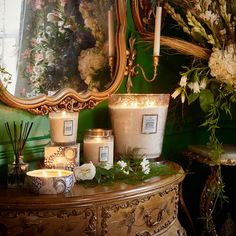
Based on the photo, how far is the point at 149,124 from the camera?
1.52 meters

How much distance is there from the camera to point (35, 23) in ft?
4.72

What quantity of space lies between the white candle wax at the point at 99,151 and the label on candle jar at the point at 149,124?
0.52 feet

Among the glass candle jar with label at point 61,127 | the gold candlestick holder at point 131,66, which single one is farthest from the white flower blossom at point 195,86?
the glass candle jar with label at point 61,127

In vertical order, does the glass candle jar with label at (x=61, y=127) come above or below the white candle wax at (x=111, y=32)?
below

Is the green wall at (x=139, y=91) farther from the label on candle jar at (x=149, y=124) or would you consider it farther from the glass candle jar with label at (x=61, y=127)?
the label on candle jar at (x=149, y=124)

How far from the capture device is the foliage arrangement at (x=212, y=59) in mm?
1672

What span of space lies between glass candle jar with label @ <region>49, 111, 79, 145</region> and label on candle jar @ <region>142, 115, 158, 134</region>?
26 cm

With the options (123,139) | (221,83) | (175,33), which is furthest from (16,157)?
(175,33)

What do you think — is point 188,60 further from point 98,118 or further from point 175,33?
point 98,118

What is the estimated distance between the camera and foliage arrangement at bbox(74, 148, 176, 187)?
1269mm

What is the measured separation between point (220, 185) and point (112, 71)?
0.67 metres

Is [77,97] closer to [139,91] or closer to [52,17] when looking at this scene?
[52,17]

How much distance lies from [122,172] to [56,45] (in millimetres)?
520

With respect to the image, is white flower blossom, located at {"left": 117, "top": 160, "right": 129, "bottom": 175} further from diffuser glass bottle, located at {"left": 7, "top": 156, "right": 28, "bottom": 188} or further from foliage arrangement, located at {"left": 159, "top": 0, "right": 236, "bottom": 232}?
foliage arrangement, located at {"left": 159, "top": 0, "right": 236, "bottom": 232}
